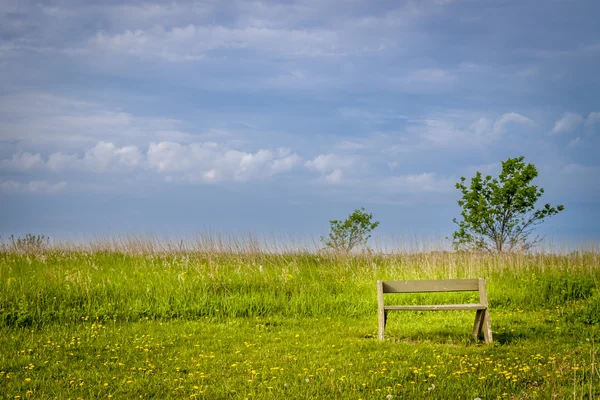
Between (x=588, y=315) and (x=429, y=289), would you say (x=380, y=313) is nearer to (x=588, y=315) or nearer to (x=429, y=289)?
(x=429, y=289)

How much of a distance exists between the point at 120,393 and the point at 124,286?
237 inches

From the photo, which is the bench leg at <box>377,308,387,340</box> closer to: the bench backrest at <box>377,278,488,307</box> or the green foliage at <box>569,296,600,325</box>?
the bench backrest at <box>377,278,488,307</box>

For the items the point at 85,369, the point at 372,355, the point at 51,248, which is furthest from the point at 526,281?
the point at 51,248

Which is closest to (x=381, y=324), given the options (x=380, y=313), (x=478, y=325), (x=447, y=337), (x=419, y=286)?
(x=380, y=313)

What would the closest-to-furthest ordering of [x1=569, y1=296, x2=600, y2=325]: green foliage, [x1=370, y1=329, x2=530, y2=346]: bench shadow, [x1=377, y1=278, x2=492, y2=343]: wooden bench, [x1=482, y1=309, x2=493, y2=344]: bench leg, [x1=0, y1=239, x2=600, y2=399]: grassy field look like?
[x1=0, y1=239, x2=600, y2=399]: grassy field
[x1=482, y1=309, x2=493, y2=344]: bench leg
[x1=377, y1=278, x2=492, y2=343]: wooden bench
[x1=370, y1=329, x2=530, y2=346]: bench shadow
[x1=569, y1=296, x2=600, y2=325]: green foliage

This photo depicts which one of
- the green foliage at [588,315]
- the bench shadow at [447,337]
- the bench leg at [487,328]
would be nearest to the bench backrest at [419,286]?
the bench leg at [487,328]

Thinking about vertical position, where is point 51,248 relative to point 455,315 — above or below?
above

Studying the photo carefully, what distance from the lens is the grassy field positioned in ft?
20.4

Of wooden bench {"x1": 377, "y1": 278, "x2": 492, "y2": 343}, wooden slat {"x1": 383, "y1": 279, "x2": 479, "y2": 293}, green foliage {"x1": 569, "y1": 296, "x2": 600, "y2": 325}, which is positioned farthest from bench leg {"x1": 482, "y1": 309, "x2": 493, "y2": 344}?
green foliage {"x1": 569, "y1": 296, "x2": 600, "y2": 325}

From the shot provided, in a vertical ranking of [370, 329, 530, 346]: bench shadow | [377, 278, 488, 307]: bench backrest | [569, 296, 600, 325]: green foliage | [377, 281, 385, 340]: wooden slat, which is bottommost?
[370, 329, 530, 346]: bench shadow

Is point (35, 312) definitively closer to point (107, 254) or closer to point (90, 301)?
point (90, 301)

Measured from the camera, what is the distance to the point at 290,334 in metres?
9.34

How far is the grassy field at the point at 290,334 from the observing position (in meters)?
6.21

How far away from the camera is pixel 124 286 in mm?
11875
